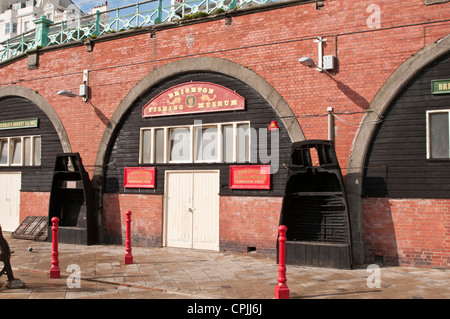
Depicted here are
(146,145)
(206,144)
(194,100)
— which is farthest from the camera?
(146,145)

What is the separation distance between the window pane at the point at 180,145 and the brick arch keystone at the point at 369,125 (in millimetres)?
4854

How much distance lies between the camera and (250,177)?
11.7 meters

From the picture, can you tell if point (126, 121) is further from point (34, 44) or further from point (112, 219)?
point (34, 44)

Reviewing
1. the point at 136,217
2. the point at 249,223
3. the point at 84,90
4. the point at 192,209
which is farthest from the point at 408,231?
the point at 84,90

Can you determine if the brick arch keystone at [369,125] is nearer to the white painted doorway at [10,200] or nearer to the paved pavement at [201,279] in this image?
the paved pavement at [201,279]

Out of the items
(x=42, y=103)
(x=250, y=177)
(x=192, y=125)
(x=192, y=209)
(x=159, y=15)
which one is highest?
(x=159, y=15)

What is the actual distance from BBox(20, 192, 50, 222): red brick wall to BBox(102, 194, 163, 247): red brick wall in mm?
2967

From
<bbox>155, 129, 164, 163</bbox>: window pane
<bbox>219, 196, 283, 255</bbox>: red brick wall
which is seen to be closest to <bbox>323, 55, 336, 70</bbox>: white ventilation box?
<bbox>219, 196, 283, 255</bbox>: red brick wall

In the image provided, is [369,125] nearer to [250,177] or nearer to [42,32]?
[250,177]

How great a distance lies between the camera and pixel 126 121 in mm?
13969

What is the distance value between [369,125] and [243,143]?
11.0ft

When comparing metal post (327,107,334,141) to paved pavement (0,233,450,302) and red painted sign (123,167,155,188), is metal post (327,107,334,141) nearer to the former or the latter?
paved pavement (0,233,450,302)

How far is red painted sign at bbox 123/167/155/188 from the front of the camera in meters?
13.3

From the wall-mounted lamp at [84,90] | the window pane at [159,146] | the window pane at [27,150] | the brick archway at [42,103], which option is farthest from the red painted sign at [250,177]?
the window pane at [27,150]
